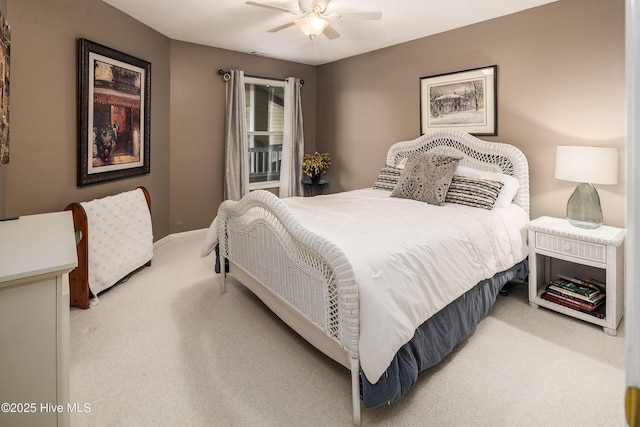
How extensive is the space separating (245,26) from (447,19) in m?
2.05

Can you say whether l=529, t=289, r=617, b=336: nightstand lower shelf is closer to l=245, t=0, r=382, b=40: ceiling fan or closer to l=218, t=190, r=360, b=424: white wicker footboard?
l=218, t=190, r=360, b=424: white wicker footboard

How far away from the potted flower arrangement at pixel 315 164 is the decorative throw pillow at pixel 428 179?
2.04 meters

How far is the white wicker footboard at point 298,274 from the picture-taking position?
1.61 m

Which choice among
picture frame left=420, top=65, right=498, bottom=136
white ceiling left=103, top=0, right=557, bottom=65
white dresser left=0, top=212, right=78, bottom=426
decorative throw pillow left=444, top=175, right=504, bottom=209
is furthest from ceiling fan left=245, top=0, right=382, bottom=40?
white dresser left=0, top=212, right=78, bottom=426

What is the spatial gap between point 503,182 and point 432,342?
5.92 ft

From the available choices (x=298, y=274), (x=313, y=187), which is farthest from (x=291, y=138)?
(x=298, y=274)

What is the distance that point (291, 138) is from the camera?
17.7ft

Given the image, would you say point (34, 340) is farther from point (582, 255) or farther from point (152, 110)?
point (152, 110)

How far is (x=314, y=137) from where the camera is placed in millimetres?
5840

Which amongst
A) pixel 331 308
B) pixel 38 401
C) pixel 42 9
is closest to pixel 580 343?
pixel 331 308

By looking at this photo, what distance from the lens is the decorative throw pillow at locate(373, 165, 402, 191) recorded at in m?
3.87

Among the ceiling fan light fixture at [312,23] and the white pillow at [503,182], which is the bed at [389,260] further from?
the ceiling fan light fixture at [312,23]

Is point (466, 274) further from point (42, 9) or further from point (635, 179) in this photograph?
point (42, 9)

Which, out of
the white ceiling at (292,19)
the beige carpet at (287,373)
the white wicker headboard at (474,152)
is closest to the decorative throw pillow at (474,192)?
the white wicker headboard at (474,152)
